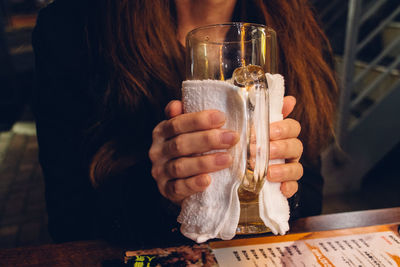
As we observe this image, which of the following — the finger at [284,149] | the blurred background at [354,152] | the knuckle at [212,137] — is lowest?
the blurred background at [354,152]

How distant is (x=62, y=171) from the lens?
3.33 ft

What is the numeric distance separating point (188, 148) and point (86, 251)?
35 cm

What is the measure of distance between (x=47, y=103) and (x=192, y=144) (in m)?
0.68

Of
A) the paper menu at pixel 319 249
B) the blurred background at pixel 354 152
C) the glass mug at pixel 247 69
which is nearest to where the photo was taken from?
the glass mug at pixel 247 69

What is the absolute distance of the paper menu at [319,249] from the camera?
64 centimetres

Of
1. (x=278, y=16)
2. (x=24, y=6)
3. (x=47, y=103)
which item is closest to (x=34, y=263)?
(x=47, y=103)

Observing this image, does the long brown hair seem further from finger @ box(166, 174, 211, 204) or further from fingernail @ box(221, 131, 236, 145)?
fingernail @ box(221, 131, 236, 145)

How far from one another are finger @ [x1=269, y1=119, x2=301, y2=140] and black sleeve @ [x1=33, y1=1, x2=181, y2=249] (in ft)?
1.56

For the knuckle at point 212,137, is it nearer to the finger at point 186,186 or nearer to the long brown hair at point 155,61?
the finger at point 186,186

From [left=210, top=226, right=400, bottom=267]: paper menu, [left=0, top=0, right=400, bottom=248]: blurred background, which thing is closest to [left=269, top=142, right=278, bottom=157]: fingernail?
[left=210, top=226, right=400, bottom=267]: paper menu

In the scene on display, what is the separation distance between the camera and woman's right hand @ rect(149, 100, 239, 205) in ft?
1.60

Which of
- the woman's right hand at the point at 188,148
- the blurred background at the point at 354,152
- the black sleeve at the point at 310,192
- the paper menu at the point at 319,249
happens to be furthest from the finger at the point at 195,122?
the blurred background at the point at 354,152

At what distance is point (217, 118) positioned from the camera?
1.59 feet

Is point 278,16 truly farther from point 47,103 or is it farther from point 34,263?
point 34,263
